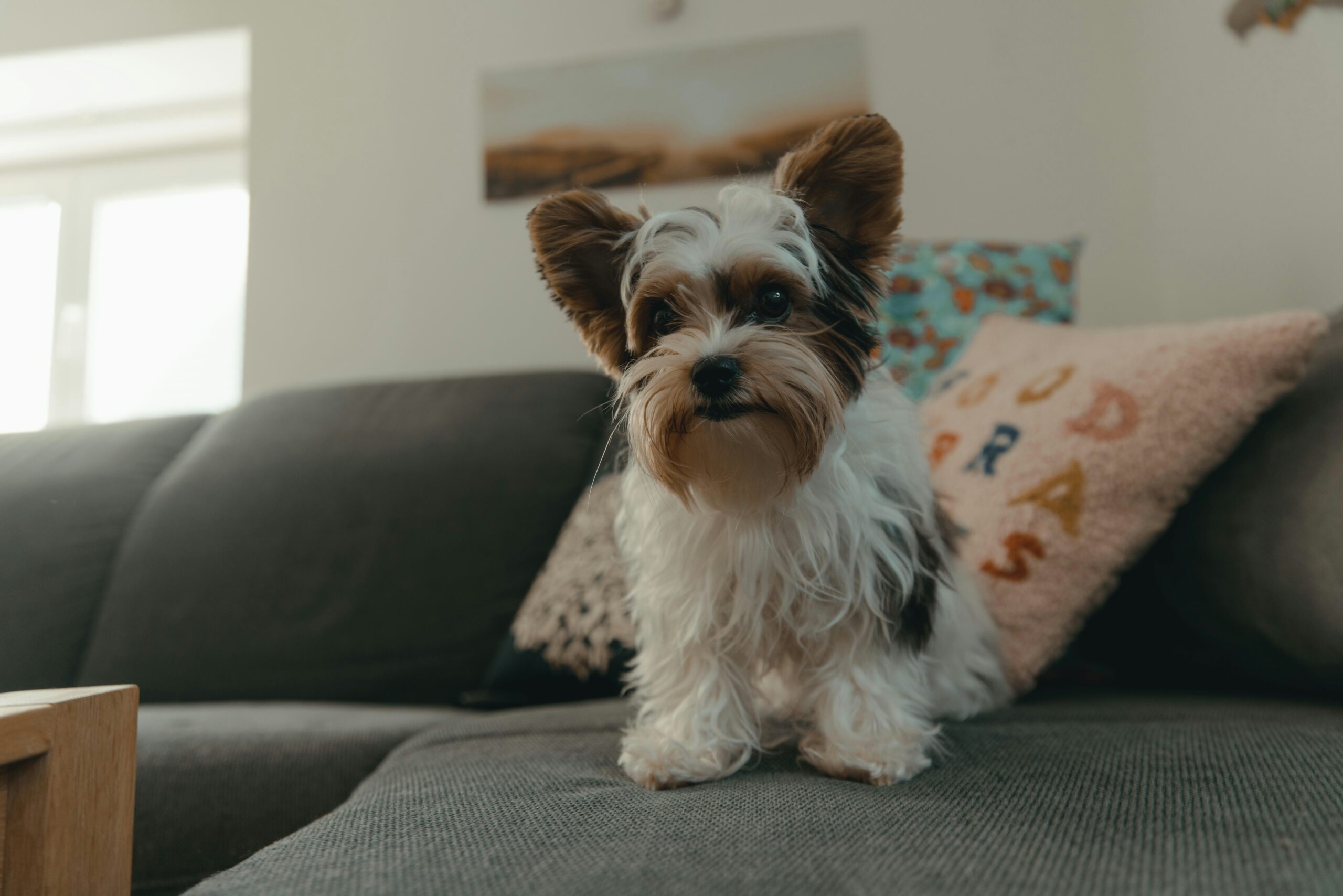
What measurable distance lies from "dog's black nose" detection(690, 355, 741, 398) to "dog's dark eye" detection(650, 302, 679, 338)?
0.35ft

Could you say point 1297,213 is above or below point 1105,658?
above

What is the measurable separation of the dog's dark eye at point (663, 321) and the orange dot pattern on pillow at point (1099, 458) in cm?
61

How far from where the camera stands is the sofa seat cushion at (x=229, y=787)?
1213mm

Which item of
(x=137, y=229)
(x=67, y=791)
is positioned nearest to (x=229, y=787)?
(x=67, y=791)

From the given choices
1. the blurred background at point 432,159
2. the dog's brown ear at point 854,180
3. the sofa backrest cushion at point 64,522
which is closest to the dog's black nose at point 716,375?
the dog's brown ear at point 854,180

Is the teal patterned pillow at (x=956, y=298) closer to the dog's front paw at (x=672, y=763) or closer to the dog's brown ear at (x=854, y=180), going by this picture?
the dog's brown ear at (x=854, y=180)

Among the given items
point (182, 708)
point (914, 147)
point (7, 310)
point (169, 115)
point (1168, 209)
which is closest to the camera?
point (182, 708)

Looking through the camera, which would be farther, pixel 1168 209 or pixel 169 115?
pixel 169 115

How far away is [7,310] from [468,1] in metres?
1.77

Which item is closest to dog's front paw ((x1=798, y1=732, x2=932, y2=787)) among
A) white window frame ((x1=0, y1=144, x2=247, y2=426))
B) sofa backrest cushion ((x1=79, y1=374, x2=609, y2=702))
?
sofa backrest cushion ((x1=79, y1=374, x2=609, y2=702))

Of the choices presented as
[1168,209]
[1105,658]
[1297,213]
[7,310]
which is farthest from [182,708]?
[1168,209]

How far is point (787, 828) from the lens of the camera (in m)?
0.73

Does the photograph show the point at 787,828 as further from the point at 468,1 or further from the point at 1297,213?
the point at 468,1

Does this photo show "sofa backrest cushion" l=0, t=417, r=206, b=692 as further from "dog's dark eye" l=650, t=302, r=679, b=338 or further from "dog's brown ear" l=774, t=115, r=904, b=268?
"dog's brown ear" l=774, t=115, r=904, b=268
